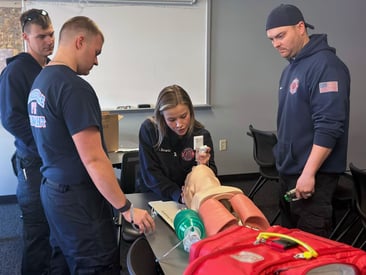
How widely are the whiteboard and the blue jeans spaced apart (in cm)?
178

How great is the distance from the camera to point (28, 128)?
2092mm

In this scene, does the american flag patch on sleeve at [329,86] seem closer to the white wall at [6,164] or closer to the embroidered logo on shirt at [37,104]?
the embroidered logo on shirt at [37,104]

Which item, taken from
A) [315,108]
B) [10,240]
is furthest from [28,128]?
[315,108]

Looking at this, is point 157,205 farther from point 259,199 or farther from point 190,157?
point 259,199

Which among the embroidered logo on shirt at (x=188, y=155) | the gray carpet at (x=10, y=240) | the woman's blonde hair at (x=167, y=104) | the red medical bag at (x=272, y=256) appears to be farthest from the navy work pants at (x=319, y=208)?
the gray carpet at (x=10, y=240)

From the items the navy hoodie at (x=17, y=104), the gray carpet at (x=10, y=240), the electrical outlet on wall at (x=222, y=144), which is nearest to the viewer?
the navy hoodie at (x=17, y=104)

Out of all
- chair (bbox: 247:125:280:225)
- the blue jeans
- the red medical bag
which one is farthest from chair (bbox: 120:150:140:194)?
the red medical bag

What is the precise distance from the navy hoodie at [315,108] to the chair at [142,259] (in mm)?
920

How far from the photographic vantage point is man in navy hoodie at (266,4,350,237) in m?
1.75

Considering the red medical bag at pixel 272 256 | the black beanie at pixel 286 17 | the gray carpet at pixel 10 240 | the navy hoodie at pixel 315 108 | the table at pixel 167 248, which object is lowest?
the gray carpet at pixel 10 240

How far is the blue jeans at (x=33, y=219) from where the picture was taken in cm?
210

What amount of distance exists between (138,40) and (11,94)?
1.94 m

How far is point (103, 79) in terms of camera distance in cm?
379

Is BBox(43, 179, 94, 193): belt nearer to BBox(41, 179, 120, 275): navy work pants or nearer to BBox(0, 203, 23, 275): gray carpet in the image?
BBox(41, 179, 120, 275): navy work pants
